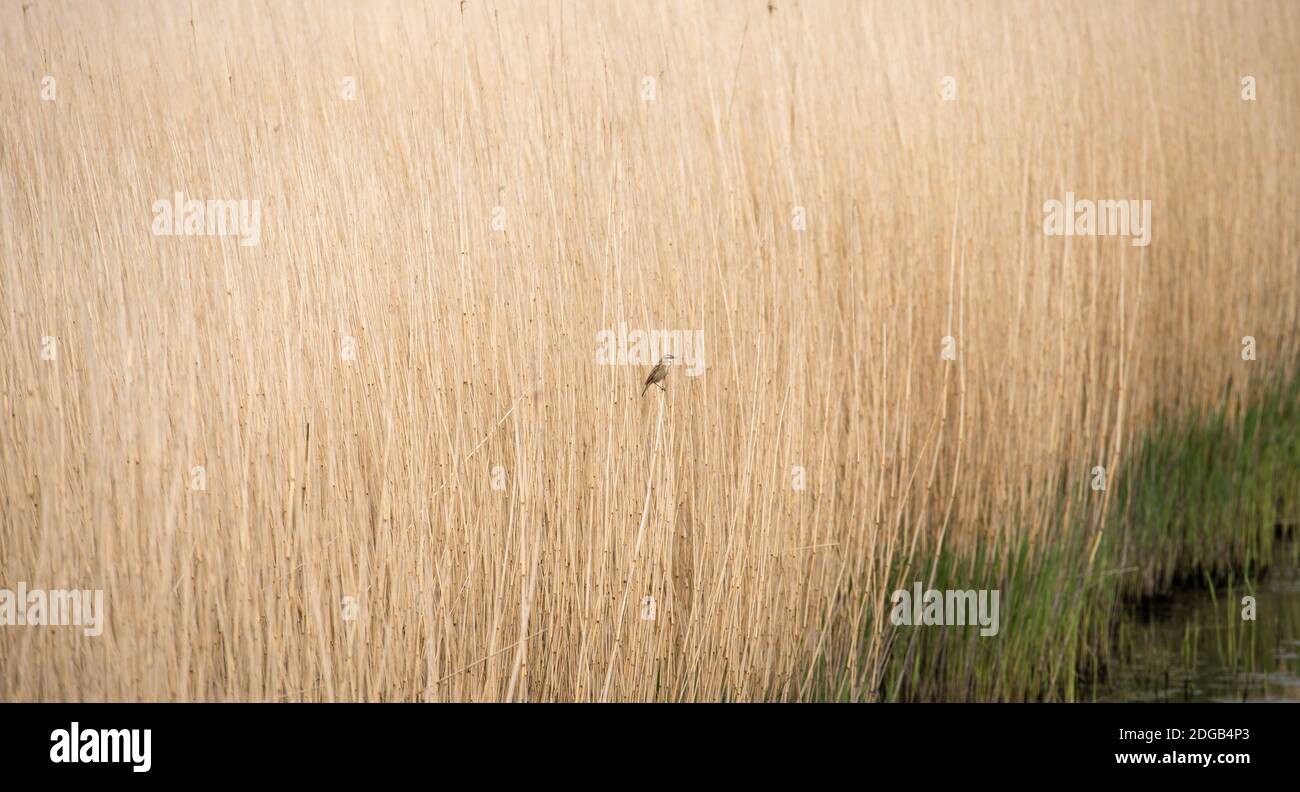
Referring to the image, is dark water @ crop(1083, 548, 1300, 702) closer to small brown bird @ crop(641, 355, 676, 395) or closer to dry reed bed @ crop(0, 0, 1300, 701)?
dry reed bed @ crop(0, 0, 1300, 701)

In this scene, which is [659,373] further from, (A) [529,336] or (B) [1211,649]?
(B) [1211,649]

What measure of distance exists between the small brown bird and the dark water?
60.2 inches

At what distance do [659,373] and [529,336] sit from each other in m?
0.31

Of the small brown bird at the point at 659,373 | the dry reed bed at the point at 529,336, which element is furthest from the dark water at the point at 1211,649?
the small brown bird at the point at 659,373

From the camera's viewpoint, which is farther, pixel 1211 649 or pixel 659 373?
pixel 1211 649

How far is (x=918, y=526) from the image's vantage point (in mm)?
2602

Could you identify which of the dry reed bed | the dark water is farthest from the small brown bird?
the dark water

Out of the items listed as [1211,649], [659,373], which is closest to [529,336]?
[659,373]

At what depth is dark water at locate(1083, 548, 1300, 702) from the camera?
287cm

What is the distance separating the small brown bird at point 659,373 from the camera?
2314 mm

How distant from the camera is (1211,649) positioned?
3020mm

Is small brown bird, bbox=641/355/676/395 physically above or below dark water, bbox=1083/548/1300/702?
above

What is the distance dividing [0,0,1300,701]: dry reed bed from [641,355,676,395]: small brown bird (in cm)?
3

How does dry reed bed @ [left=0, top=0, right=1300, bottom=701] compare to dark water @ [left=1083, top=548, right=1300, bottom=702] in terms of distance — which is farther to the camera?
dark water @ [left=1083, top=548, right=1300, bottom=702]
